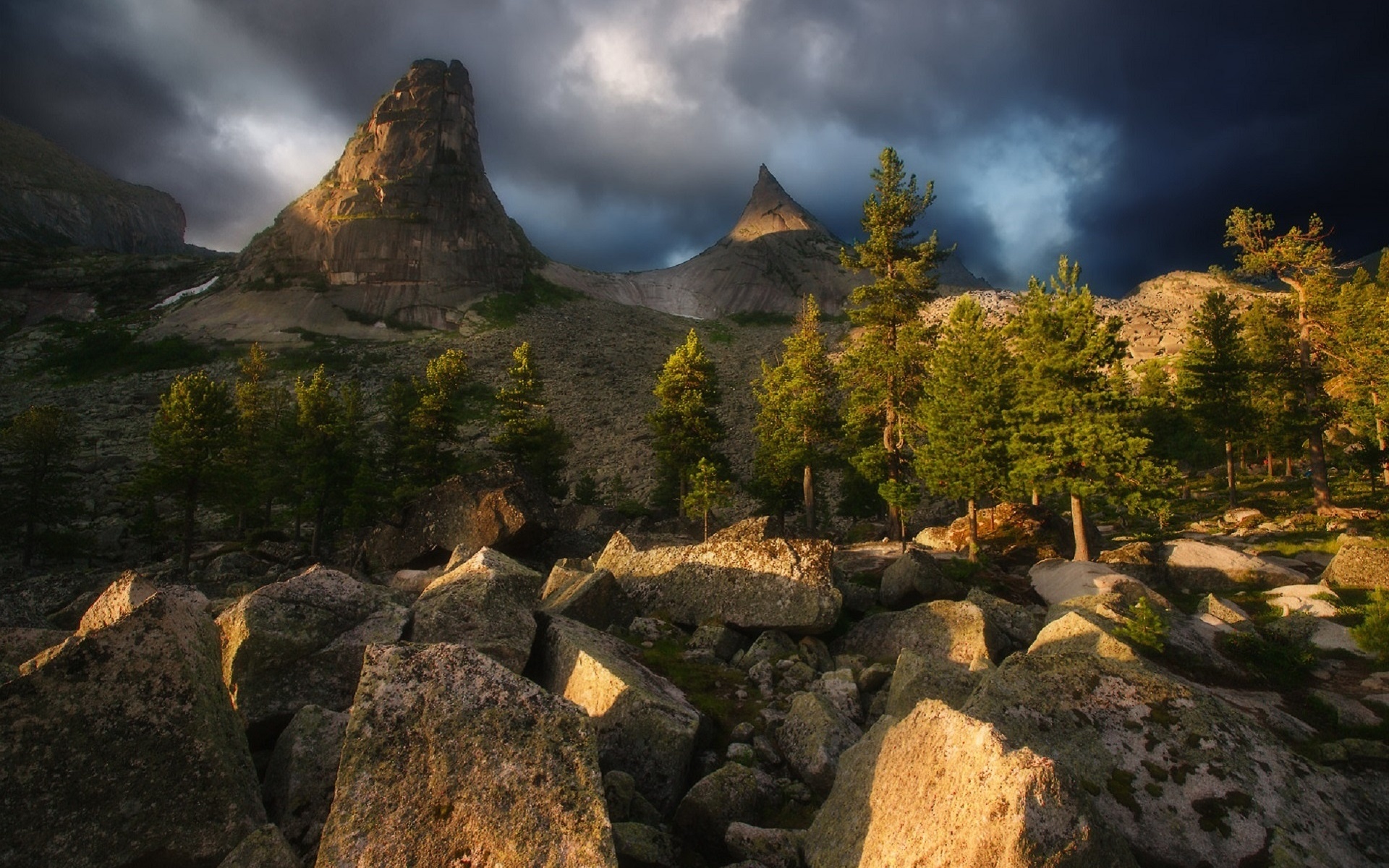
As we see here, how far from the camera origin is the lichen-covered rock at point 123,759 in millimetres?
4422

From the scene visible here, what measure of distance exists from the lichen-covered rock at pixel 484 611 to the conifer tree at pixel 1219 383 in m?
47.1

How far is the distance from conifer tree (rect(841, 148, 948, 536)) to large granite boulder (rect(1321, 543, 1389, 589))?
18252 millimetres

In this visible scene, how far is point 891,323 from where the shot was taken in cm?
3719

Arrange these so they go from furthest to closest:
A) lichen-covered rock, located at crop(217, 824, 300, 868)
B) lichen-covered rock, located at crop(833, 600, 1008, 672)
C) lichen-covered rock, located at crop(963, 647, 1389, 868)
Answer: lichen-covered rock, located at crop(833, 600, 1008, 672) < lichen-covered rock, located at crop(963, 647, 1389, 868) < lichen-covered rock, located at crop(217, 824, 300, 868)

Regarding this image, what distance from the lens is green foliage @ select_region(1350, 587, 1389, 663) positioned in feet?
38.0

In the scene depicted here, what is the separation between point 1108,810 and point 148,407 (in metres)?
97.2

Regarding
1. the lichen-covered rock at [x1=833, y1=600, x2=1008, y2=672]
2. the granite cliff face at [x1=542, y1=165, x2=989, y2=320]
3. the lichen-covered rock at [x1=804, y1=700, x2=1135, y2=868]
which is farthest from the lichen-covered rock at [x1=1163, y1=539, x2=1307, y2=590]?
the granite cliff face at [x1=542, y1=165, x2=989, y2=320]

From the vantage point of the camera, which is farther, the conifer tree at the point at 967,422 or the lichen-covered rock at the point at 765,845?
the conifer tree at the point at 967,422

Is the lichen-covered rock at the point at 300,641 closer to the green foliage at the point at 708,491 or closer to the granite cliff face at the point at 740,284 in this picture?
the green foliage at the point at 708,491

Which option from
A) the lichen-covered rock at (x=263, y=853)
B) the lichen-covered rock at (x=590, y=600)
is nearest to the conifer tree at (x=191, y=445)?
the lichen-covered rock at (x=590, y=600)

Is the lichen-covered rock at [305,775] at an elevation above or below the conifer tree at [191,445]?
below

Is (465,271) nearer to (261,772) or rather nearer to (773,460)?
(773,460)

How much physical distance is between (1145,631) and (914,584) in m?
6.56

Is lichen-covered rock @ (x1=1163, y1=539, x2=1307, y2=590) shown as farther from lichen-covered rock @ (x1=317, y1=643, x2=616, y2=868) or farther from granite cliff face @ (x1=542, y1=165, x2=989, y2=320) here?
granite cliff face @ (x1=542, y1=165, x2=989, y2=320)
